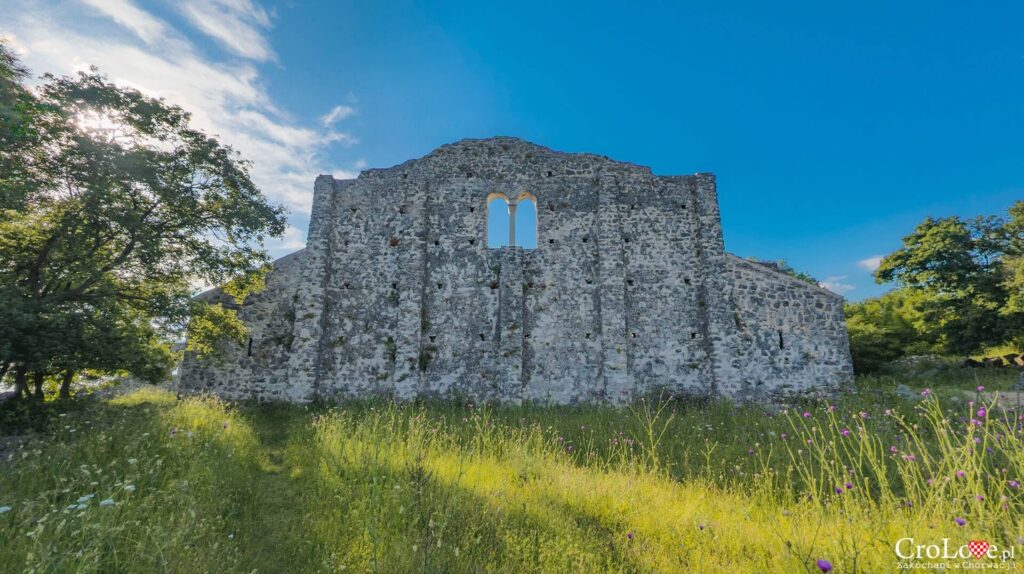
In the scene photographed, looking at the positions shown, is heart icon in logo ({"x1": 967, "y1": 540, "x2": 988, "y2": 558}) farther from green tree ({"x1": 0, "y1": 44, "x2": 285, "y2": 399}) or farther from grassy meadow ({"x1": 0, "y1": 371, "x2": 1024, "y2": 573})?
green tree ({"x1": 0, "y1": 44, "x2": 285, "y2": 399})

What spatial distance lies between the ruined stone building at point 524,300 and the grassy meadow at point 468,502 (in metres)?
4.40

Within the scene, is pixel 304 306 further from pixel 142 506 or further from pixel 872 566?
pixel 872 566

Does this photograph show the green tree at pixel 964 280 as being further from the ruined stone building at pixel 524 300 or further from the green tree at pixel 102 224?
the green tree at pixel 102 224

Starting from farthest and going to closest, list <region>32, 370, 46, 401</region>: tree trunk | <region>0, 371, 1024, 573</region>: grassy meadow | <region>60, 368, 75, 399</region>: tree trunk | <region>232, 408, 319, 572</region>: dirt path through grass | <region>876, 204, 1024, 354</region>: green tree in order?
<region>876, 204, 1024, 354</region>: green tree
<region>60, 368, 75, 399</region>: tree trunk
<region>32, 370, 46, 401</region>: tree trunk
<region>232, 408, 319, 572</region>: dirt path through grass
<region>0, 371, 1024, 573</region>: grassy meadow

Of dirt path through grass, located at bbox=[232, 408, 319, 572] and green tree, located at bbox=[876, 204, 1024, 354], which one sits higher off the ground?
green tree, located at bbox=[876, 204, 1024, 354]

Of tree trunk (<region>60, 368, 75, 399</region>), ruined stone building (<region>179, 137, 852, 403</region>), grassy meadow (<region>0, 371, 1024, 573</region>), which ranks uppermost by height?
ruined stone building (<region>179, 137, 852, 403</region>)

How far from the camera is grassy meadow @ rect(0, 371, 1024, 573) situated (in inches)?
113

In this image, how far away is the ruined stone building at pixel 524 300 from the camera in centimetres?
1158

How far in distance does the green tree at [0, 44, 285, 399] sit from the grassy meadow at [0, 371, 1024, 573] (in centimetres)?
153

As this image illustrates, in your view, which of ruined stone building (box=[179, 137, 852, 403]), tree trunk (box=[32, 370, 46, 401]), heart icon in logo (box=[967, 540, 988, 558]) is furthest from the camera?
ruined stone building (box=[179, 137, 852, 403])

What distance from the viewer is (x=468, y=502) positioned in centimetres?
402

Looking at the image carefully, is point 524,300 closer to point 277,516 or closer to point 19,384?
point 277,516

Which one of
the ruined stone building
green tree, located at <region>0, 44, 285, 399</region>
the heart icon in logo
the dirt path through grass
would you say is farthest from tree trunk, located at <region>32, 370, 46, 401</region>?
the heart icon in logo

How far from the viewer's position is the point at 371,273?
41.1 feet
